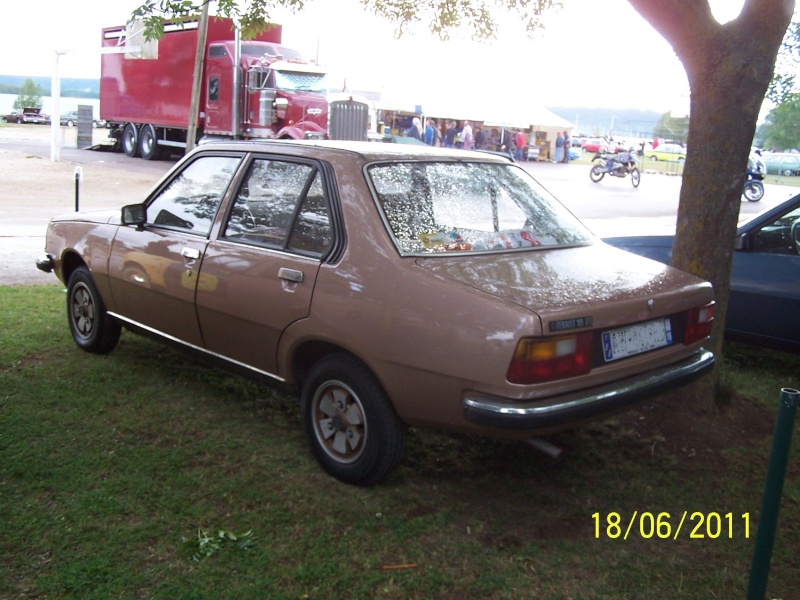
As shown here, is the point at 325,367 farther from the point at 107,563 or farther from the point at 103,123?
the point at 103,123

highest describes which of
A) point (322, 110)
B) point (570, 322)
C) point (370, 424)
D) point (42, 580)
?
point (322, 110)

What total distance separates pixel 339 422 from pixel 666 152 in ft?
187

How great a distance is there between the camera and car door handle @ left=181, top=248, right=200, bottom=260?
4738 millimetres

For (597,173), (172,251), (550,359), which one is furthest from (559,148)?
(550,359)

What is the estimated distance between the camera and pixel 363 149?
4.38 meters

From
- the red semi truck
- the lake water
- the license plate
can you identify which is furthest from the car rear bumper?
the lake water

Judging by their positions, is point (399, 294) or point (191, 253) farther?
point (191, 253)

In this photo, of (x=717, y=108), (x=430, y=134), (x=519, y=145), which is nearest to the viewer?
(x=717, y=108)

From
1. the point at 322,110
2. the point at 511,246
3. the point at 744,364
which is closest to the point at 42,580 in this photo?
the point at 511,246

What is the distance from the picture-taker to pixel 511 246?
423 cm

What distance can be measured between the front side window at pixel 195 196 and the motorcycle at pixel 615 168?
83.5 feet

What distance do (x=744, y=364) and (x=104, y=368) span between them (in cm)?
483

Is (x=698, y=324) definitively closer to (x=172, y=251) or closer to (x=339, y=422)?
(x=339, y=422)

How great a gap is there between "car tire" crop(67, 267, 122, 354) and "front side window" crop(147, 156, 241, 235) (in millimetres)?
819
